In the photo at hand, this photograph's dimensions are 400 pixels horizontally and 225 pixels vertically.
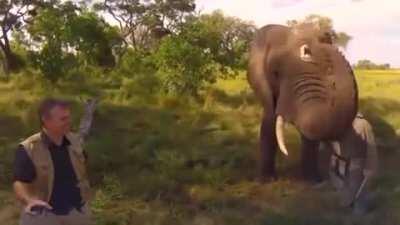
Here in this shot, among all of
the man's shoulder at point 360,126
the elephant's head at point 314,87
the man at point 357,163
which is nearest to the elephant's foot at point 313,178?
the elephant's head at point 314,87

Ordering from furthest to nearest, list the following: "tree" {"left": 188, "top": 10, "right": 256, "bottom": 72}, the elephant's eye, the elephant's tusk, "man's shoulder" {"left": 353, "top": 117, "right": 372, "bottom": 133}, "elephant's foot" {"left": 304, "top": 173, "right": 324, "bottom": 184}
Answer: "tree" {"left": 188, "top": 10, "right": 256, "bottom": 72} < "elephant's foot" {"left": 304, "top": 173, "right": 324, "bottom": 184} < the elephant's tusk < the elephant's eye < "man's shoulder" {"left": 353, "top": 117, "right": 372, "bottom": 133}

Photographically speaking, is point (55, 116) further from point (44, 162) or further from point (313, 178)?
point (313, 178)

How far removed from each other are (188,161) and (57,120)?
6754mm

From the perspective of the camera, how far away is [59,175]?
553 centimetres

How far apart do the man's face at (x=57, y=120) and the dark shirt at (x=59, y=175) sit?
9 cm

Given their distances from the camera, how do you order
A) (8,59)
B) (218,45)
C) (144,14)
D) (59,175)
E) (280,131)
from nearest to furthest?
1. (59,175)
2. (280,131)
3. (218,45)
4. (8,59)
5. (144,14)

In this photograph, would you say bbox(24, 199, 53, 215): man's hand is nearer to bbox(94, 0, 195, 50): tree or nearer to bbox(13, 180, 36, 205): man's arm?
bbox(13, 180, 36, 205): man's arm

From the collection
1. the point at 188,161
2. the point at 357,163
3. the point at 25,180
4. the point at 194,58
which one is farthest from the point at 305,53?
the point at 194,58

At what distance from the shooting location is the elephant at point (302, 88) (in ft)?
31.2

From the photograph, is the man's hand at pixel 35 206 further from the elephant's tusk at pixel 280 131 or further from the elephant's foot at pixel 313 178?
the elephant's foot at pixel 313 178

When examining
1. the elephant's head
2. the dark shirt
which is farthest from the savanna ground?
the dark shirt

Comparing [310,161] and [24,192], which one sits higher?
[24,192]

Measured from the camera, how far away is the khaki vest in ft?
17.9

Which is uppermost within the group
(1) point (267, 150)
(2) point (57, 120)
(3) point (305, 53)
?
(3) point (305, 53)
